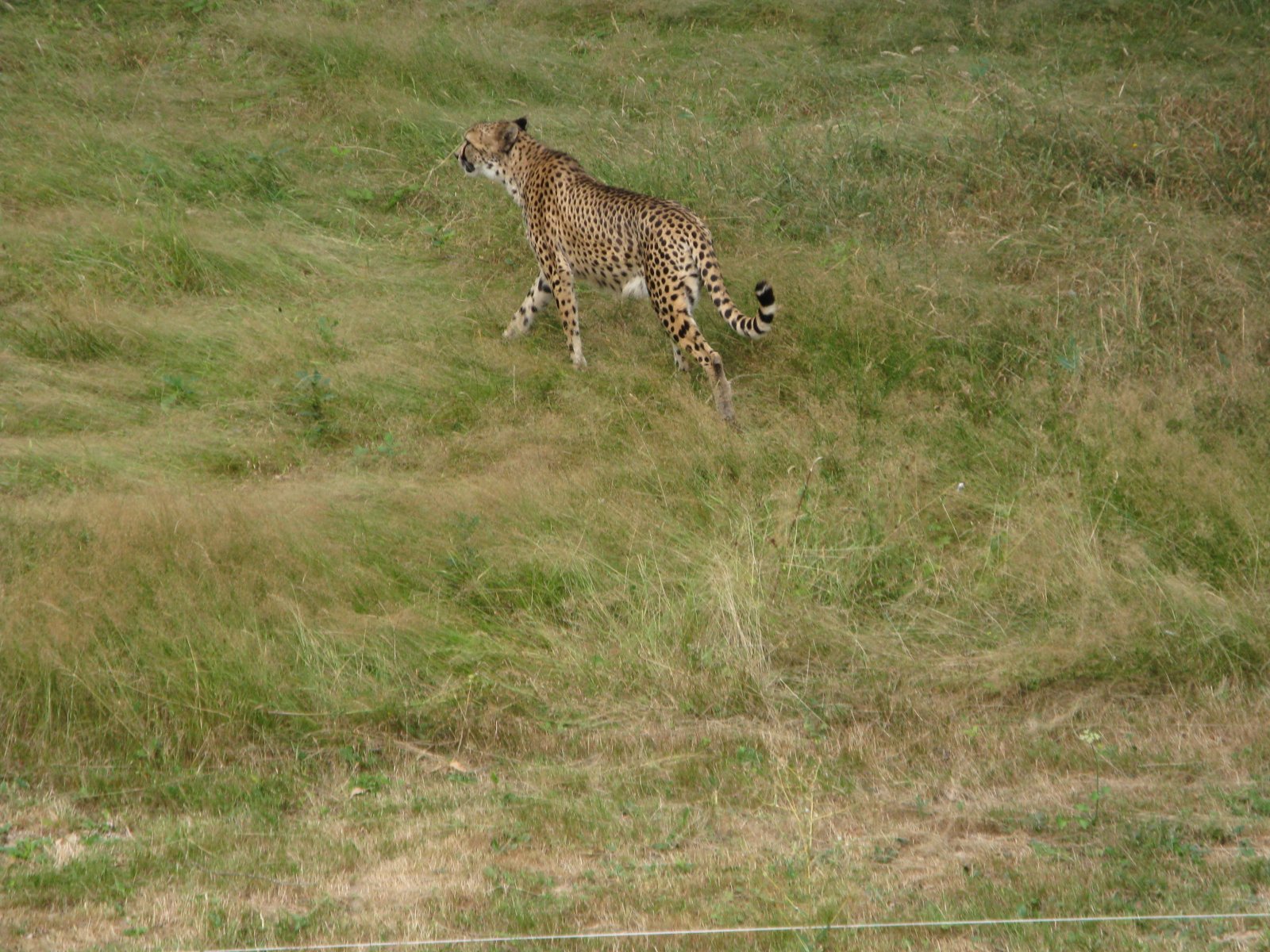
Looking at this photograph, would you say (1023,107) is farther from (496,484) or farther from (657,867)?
(657,867)

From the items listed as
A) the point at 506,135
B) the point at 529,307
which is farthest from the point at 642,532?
the point at 506,135

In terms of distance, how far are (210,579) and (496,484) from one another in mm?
1432

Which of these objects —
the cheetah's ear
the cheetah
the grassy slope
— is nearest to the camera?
the grassy slope

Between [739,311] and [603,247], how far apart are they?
88cm

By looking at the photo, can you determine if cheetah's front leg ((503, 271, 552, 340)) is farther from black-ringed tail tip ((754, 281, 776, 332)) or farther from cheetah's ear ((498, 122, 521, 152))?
black-ringed tail tip ((754, 281, 776, 332))

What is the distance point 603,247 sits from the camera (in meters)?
8.74

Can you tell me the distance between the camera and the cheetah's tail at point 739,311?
25.9 feet

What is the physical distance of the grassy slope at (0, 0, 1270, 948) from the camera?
4.73 metres

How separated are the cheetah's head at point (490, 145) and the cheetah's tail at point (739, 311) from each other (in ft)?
6.45

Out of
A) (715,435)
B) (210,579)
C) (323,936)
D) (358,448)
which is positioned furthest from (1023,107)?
(323,936)

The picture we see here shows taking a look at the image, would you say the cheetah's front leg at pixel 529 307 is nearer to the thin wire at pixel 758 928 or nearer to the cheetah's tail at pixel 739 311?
the cheetah's tail at pixel 739 311

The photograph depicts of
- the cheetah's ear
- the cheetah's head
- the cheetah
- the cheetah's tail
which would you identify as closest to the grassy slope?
the cheetah

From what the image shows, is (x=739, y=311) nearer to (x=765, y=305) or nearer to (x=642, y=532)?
(x=765, y=305)

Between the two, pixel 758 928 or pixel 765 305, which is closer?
pixel 758 928
